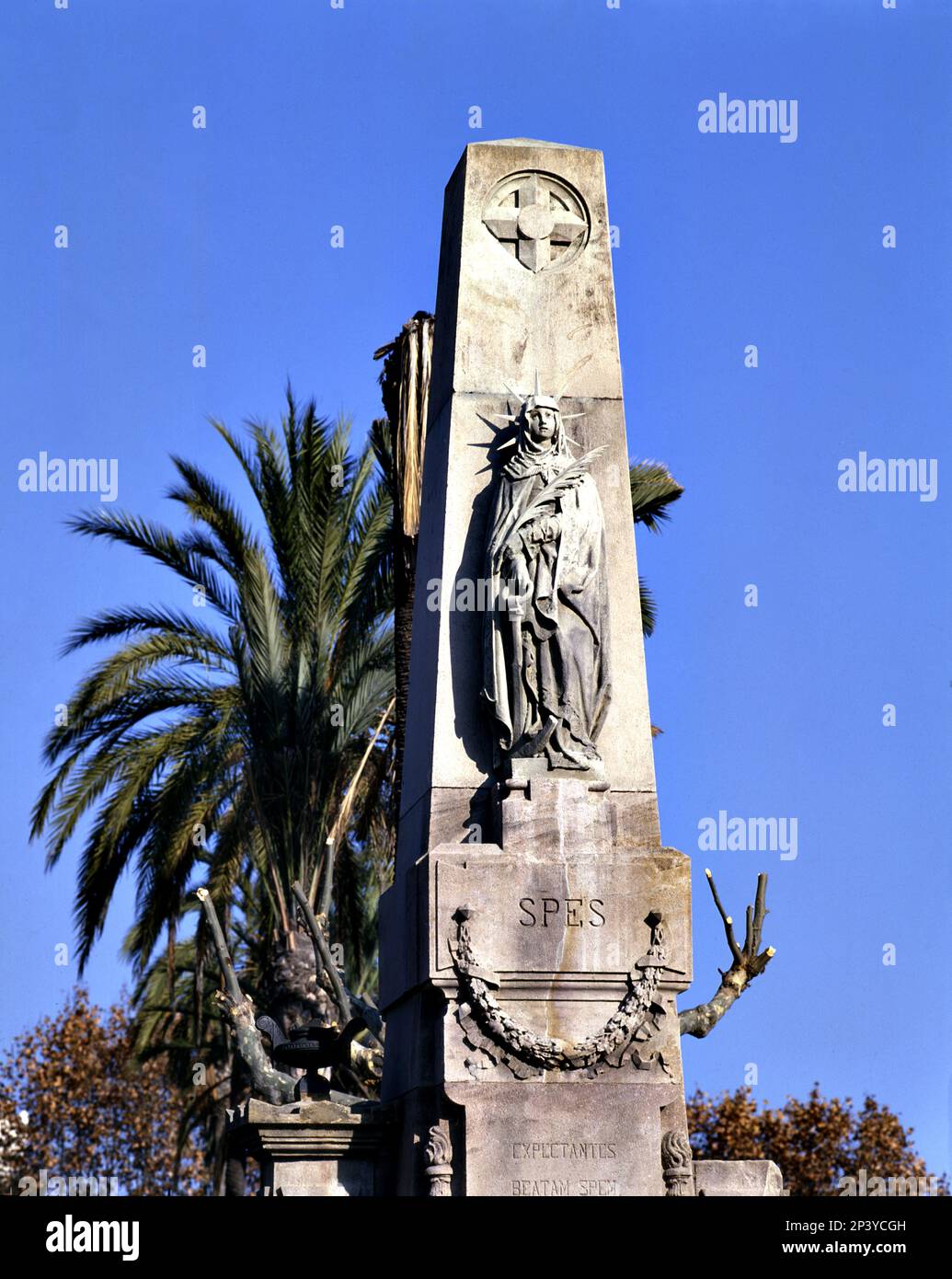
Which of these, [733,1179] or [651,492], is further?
[651,492]

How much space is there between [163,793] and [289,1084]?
449 inches

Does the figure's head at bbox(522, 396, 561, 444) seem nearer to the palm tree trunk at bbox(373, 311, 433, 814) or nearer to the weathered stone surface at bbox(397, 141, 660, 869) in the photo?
the weathered stone surface at bbox(397, 141, 660, 869)

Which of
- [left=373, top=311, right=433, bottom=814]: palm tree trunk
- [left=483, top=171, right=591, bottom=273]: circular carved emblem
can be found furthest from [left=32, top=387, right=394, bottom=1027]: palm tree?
[left=483, top=171, right=591, bottom=273]: circular carved emblem

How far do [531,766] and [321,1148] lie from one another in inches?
103

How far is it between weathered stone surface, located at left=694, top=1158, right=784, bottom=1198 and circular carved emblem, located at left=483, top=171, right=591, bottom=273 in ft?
18.5

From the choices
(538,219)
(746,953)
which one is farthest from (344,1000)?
(538,219)

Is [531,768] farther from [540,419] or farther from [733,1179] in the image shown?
[733,1179]

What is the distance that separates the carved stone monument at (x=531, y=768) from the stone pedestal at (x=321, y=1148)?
22cm

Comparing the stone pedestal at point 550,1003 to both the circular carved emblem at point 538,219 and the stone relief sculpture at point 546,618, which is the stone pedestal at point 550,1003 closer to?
the stone relief sculpture at point 546,618

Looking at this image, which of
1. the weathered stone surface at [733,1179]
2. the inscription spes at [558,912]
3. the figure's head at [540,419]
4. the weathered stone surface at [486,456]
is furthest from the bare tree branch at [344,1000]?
the figure's head at [540,419]

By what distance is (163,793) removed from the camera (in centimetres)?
2609

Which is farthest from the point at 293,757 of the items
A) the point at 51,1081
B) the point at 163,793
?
the point at 51,1081

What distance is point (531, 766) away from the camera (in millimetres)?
13602

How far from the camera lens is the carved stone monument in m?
13.1
